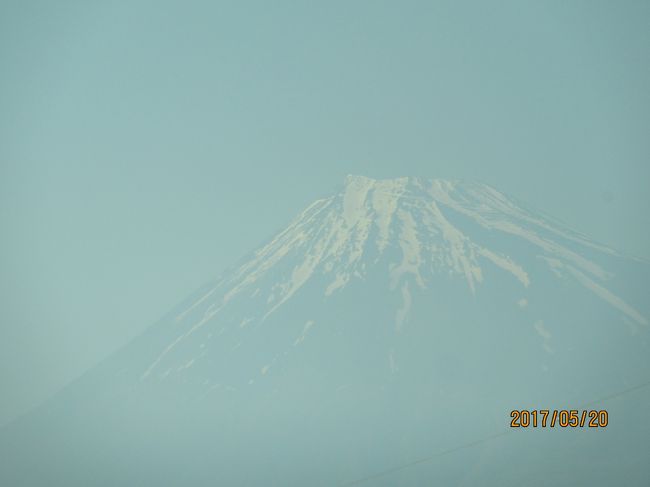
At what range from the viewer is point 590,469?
123062 mm

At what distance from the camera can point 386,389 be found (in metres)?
165

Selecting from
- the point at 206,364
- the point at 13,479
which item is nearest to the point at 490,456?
the point at 206,364

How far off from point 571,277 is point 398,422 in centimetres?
6343

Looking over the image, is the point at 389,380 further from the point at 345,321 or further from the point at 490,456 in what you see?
the point at 490,456
